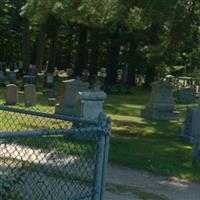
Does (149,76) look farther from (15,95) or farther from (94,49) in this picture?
(15,95)

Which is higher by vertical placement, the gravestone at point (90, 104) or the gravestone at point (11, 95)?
the gravestone at point (90, 104)

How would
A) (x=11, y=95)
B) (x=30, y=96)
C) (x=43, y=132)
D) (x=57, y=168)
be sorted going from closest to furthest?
1. (x=43, y=132)
2. (x=57, y=168)
3. (x=30, y=96)
4. (x=11, y=95)

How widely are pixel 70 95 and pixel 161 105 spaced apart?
4392 mm

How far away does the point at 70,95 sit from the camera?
19.2m

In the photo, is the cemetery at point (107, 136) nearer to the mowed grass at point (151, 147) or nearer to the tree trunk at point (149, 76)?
the mowed grass at point (151, 147)

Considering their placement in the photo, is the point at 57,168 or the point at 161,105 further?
the point at 161,105

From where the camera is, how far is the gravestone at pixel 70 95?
18.9 meters

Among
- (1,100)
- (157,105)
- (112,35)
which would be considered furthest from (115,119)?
(112,35)

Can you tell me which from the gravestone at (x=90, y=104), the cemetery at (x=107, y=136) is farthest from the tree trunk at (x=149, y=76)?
the gravestone at (x=90, y=104)

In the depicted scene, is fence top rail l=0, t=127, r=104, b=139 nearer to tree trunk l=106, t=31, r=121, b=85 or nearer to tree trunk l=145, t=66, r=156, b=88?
tree trunk l=106, t=31, r=121, b=85

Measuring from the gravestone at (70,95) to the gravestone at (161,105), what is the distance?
394 centimetres

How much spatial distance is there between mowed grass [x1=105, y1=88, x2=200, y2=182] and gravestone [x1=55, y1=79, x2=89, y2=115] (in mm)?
1557

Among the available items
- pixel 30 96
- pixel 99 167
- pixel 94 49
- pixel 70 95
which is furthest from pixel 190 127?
pixel 94 49

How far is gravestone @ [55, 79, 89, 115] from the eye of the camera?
1891 cm
